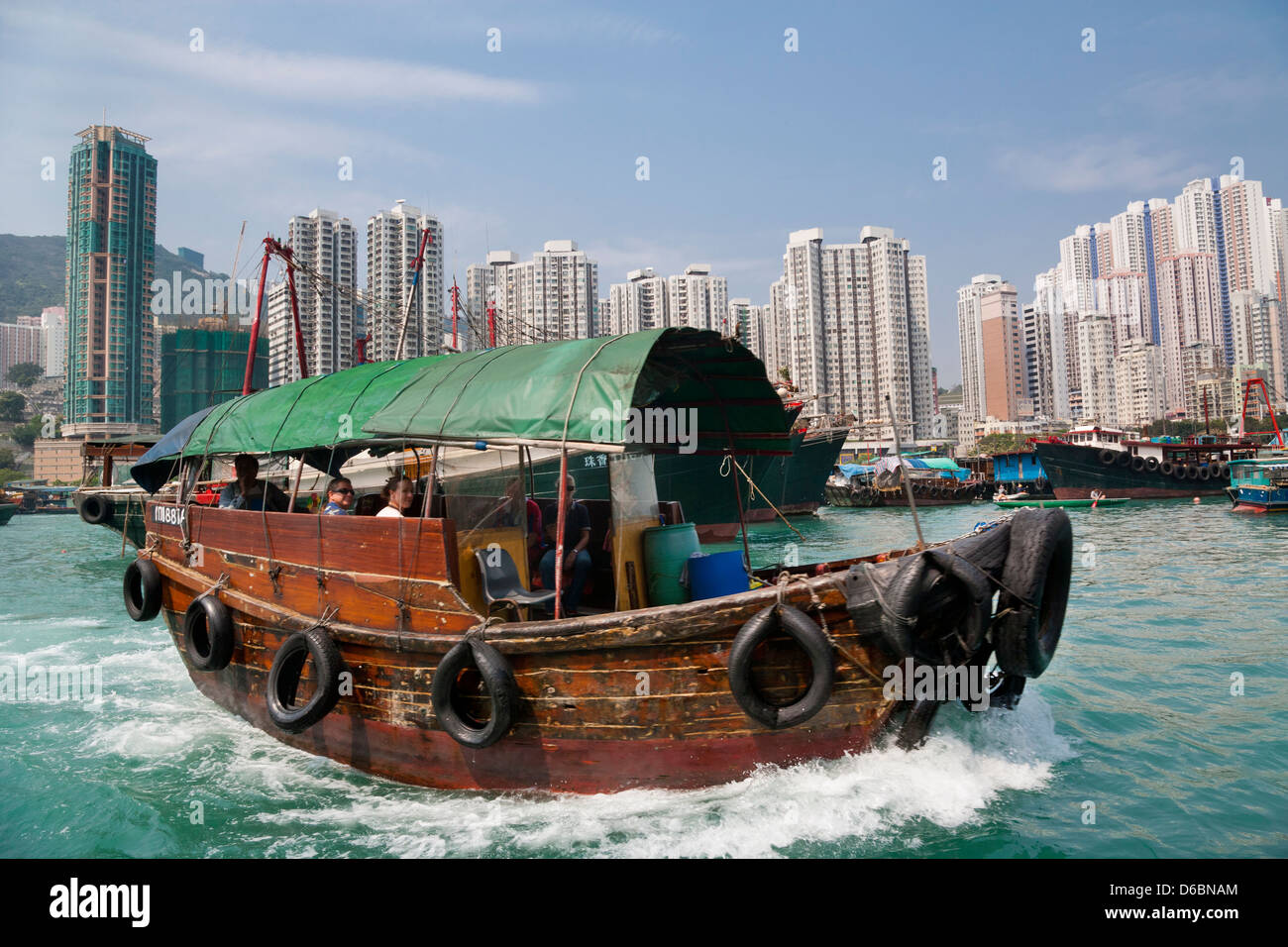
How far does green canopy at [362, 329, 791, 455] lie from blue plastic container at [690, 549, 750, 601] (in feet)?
3.29

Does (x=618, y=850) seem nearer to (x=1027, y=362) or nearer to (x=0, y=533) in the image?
(x=0, y=533)

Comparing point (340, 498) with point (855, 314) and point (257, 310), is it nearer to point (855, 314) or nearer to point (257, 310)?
point (257, 310)

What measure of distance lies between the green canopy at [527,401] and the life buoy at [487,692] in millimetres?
1335

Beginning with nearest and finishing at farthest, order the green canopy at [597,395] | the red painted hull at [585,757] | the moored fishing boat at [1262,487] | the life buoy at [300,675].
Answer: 1. the red painted hull at [585,757]
2. the green canopy at [597,395]
3. the life buoy at [300,675]
4. the moored fishing boat at [1262,487]

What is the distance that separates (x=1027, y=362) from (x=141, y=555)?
5160 inches

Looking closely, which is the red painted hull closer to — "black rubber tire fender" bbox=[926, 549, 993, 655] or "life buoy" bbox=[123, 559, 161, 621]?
"black rubber tire fender" bbox=[926, 549, 993, 655]

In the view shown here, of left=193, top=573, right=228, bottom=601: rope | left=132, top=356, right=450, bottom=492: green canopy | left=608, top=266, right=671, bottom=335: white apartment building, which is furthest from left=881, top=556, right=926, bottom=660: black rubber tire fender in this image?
left=608, top=266, right=671, bottom=335: white apartment building

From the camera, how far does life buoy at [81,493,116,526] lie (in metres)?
17.2

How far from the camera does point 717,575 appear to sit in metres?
5.32

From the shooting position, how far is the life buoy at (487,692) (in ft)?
14.5

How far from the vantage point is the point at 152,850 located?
4.76m

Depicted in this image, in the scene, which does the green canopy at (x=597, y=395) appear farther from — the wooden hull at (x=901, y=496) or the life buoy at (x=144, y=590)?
the wooden hull at (x=901, y=496)

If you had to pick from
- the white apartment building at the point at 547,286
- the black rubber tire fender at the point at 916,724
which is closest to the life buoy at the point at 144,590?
the black rubber tire fender at the point at 916,724
